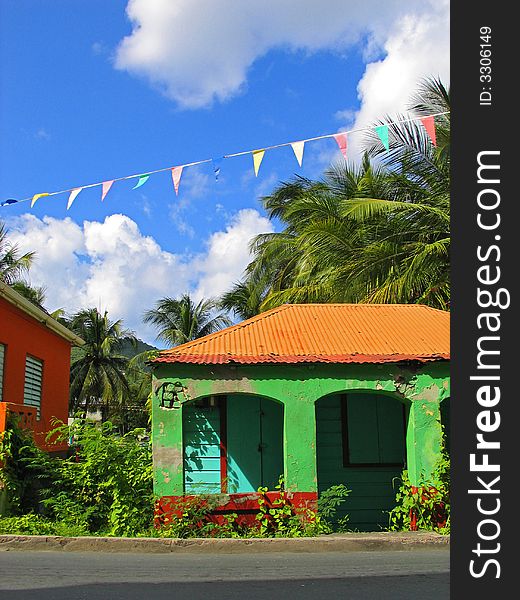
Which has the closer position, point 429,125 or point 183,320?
point 429,125

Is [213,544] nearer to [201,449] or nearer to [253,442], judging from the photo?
[201,449]

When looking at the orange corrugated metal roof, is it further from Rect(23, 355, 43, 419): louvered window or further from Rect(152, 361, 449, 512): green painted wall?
Rect(23, 355, 43, 419): louvered window

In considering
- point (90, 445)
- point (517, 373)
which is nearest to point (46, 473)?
point (90, 445)

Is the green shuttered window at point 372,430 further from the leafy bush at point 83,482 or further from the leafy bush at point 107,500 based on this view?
the leafy bush at point 83,482

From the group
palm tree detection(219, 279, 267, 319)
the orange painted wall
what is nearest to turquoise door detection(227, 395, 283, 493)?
the orange painted wall

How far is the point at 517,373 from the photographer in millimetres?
3287

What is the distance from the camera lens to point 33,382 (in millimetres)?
13930

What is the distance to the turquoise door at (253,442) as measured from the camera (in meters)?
10.2

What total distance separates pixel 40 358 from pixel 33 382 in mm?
658

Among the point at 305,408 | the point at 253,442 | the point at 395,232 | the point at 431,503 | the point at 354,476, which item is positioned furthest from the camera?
the point at 395,232

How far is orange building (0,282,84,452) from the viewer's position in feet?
38.6

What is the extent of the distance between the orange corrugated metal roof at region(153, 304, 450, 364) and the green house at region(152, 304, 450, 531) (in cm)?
2

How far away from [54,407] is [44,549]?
8.08 metres

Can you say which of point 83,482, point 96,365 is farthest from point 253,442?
point 96,365
